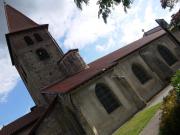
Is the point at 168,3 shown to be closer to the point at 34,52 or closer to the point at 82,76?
the point at 82,76

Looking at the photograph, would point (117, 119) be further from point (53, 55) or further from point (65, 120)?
point (53, 55)

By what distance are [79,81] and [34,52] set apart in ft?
32.5

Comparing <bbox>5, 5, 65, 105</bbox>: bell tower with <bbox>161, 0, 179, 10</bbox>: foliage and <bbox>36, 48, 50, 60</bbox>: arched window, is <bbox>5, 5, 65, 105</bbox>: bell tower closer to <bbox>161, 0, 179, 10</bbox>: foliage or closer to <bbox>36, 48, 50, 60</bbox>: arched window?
<bbox>36, 48, 50, 60</bbox>: arched window

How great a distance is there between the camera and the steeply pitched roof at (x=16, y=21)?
89.0 ft

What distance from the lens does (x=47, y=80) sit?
80.7ft

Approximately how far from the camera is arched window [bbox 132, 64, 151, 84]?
22208 millimetres

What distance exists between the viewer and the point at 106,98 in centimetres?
1867

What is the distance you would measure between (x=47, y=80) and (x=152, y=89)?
11.1 meters

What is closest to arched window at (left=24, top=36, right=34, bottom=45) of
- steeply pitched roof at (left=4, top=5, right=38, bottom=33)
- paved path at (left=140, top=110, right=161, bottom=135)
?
Result: steeply pitched roof at (left=4, top=5, right=38, bottom=33)

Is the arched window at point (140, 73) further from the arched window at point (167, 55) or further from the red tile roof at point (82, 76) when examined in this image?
the arched window at point (167, 55)

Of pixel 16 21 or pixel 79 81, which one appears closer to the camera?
pixel 79 81

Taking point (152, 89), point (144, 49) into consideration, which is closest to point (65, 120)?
point (152, 89)

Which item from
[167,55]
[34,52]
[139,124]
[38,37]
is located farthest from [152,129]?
[38,37]

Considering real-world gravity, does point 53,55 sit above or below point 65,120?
above
